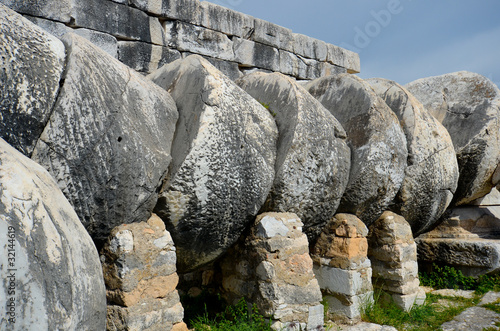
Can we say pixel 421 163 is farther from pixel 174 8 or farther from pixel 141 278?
pixel 174 8

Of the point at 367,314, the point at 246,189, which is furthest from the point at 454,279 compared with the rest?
the point at 246,189

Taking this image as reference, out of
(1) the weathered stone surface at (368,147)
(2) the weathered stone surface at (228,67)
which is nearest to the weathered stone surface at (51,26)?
(2) the weathered stone surface at (228,67)

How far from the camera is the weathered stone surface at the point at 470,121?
539 cm

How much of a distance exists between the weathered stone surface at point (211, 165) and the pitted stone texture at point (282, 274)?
0.59 ft

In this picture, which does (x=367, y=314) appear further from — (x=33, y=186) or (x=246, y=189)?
(x=33, y=186)

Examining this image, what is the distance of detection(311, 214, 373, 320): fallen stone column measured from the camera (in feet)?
12.3

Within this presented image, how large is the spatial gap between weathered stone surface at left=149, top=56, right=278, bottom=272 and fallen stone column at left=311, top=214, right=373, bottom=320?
0.99 m

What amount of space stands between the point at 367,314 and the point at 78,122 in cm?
280

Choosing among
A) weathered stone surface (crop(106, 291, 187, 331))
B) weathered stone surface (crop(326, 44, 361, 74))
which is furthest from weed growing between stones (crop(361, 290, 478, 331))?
weathered stone surface (crop(326, 44, 361, 74))

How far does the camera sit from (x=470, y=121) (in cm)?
556

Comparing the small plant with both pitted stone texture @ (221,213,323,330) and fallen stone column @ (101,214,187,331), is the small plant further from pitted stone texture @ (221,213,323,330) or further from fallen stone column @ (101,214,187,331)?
fallen stone column @ (101,214,187,331)

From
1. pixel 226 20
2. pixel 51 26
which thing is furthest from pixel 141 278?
pixel 226 20

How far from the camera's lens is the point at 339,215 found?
153 inches

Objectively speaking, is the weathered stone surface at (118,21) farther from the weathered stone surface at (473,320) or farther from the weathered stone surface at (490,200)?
the weathered stone surface at (473,320)
